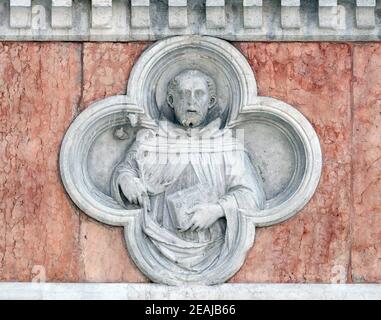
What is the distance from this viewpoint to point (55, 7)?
154 feet

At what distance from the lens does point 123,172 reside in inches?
1847

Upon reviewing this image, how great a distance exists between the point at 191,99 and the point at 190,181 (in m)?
0.68

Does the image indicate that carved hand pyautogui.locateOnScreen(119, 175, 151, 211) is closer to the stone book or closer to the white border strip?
the stone book

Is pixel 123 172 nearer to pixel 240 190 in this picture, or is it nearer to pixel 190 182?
pixel 190 182

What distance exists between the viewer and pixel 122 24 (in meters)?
47.0

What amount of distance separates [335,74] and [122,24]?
181 cm

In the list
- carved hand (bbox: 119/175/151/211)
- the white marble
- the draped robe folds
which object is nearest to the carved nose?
the draped robe folds

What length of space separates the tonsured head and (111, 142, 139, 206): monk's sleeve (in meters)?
0.47

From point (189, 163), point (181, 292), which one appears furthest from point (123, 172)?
point (181, 292)

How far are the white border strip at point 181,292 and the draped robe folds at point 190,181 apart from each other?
0.21 metres

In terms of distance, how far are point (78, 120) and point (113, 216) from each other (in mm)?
848

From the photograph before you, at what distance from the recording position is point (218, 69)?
47125mm

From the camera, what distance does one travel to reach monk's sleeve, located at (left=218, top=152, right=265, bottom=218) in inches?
1845

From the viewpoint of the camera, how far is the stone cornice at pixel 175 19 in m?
46.9
